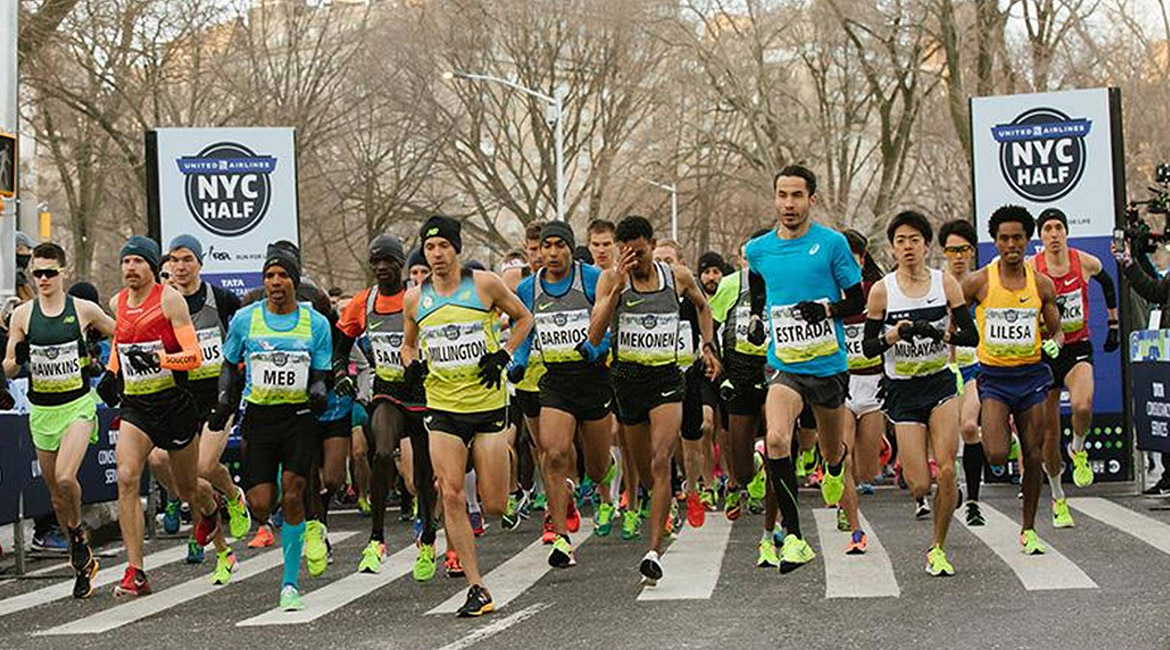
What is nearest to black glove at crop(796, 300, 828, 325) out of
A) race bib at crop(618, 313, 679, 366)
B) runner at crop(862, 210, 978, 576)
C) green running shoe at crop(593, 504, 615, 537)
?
runner at crop(862, 210, 978, 576)

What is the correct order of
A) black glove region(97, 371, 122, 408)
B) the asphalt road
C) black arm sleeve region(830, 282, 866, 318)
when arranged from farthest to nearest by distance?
black glove region(97, 371, 122, 408), black arm sleeve region(830, 282, 866, 318), the asphalt road

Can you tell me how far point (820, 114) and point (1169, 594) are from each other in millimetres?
38947

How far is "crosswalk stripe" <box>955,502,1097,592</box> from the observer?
11148mm

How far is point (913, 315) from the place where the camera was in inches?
481

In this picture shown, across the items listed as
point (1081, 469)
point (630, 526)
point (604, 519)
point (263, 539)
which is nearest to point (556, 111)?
point (1081, 469)

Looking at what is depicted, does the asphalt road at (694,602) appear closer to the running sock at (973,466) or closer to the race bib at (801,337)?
the running sock at (973,466)

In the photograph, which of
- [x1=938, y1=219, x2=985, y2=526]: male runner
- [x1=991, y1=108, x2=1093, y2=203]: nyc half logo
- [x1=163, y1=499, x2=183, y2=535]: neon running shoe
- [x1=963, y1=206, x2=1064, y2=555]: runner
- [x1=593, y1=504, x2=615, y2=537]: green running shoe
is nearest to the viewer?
[x1=963, y1=206, x2=1064, y2=555]: runner

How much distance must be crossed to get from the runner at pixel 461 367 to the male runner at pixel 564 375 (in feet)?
3.60

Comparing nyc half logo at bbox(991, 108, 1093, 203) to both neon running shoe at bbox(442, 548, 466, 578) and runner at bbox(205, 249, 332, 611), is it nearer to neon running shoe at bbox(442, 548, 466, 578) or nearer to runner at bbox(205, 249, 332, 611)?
neon running shoe at bbox(442, 548, 466, 578)

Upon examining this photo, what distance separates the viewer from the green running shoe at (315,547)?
1210 cm

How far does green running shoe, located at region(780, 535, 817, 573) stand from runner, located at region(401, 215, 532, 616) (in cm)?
165

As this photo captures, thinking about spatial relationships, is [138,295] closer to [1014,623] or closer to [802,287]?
[802,287]

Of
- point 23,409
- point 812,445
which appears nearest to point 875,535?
point 812,445

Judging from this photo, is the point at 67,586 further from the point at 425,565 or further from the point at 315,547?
the point at 425,565
